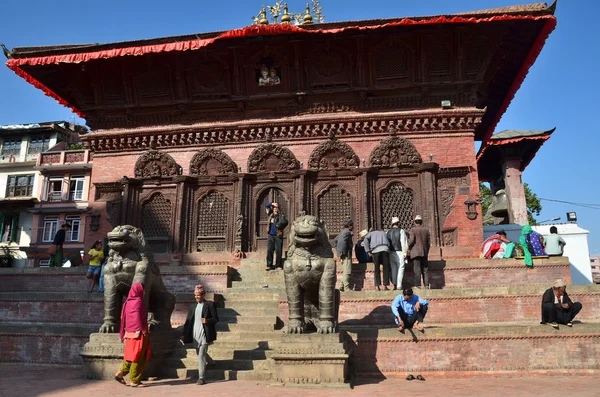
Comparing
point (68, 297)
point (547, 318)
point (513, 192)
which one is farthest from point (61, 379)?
point (513, 192)

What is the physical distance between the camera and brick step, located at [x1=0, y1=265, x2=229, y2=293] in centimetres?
1171

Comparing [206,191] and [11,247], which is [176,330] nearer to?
[206,191]

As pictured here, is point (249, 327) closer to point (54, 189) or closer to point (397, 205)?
point (397, 205)

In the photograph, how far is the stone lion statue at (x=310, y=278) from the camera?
24.0ft

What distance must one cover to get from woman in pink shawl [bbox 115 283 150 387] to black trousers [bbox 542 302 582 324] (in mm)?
6550

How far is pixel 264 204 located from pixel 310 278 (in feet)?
25.9

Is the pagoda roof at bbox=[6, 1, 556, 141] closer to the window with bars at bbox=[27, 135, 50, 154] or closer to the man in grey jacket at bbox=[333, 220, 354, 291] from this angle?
the man in grey jacket at bbox=[333, 220, 354, 291]

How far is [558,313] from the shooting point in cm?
781

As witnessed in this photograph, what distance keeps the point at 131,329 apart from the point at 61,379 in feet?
6.09

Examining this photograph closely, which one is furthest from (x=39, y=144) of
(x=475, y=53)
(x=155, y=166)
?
(x=475, y=53)

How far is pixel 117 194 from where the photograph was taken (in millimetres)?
16250

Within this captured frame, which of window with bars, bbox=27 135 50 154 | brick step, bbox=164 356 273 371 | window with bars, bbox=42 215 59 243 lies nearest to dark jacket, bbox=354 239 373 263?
brick step, bbox=164 356 273 371

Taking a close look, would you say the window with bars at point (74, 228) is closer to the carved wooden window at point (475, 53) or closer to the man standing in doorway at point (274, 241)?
the man standing in doorway at point (274, 241)

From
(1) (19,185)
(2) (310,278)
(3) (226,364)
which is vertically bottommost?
(3) (226,364)
